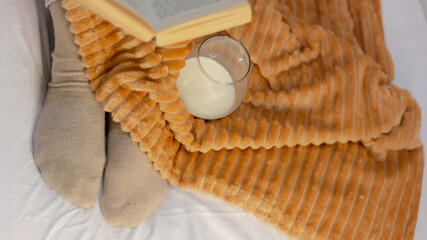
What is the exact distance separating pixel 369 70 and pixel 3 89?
2.33 feet

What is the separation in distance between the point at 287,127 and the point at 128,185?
32 cm

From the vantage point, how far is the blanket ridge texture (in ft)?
2.49

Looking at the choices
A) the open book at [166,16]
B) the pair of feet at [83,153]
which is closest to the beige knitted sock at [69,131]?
the pair of feet at [83,153]

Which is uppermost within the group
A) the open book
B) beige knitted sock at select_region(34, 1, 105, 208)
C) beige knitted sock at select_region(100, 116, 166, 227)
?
the open book

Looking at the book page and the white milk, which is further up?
the book page

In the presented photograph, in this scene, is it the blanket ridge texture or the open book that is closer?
the open book

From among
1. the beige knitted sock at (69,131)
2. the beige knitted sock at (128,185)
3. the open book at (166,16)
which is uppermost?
the open book at (166,16)

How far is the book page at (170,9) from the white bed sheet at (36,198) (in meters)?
0.24

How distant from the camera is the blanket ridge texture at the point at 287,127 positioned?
2.49 feet

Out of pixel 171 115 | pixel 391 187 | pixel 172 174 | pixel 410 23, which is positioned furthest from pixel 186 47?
pixel 410 23

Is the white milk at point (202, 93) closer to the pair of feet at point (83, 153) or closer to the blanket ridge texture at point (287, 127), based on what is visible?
the blanket ridge texture at point (287, 127)

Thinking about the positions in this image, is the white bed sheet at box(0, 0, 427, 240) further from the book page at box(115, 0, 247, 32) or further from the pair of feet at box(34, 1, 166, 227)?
the book page at box(115, 0, 247, 32)

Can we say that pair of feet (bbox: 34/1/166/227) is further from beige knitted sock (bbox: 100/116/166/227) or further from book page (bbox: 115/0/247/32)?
book page (bbox: 115/0/247/32)

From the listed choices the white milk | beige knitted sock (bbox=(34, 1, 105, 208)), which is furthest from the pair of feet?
the white milk
